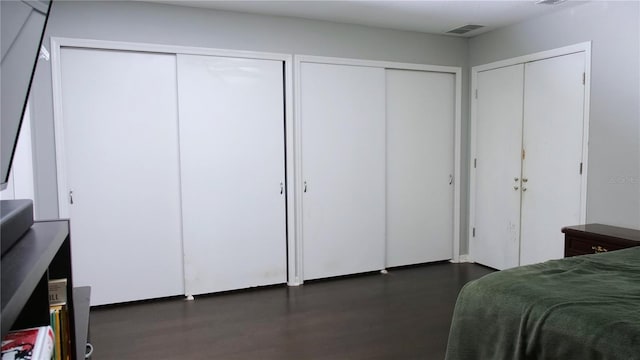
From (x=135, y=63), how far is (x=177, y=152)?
2.56 feet

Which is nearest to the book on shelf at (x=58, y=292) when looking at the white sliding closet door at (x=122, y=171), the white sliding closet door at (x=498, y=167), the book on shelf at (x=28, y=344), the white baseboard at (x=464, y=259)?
the book on shelf at (x=28, y=344)

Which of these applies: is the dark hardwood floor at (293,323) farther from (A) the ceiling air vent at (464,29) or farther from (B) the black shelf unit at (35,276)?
(A) the ceiling air vent at (464,29)

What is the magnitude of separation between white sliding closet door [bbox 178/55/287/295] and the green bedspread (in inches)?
90.8

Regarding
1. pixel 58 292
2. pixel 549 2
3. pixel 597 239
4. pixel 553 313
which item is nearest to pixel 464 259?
pixel 597 239

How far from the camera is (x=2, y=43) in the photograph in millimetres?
942

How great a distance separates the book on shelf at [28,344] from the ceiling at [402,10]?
310 centimetres

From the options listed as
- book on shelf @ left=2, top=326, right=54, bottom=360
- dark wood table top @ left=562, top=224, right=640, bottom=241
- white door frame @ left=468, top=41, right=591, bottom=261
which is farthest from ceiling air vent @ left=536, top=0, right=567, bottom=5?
book on shelf @ left=2, top=326, right=54, bottom=360

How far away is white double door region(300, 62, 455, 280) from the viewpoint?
423 cm

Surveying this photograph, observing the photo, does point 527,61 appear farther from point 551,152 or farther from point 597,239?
point 597,239

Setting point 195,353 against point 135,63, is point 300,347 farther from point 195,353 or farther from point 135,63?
point 135,63

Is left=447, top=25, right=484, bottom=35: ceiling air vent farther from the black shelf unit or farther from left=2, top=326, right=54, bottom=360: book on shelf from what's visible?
left=2, top=326, right=54, bottom=360: book on shelf

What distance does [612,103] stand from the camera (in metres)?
3.45

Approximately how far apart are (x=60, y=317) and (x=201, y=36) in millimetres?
2988

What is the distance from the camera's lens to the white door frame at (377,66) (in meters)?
4.09
